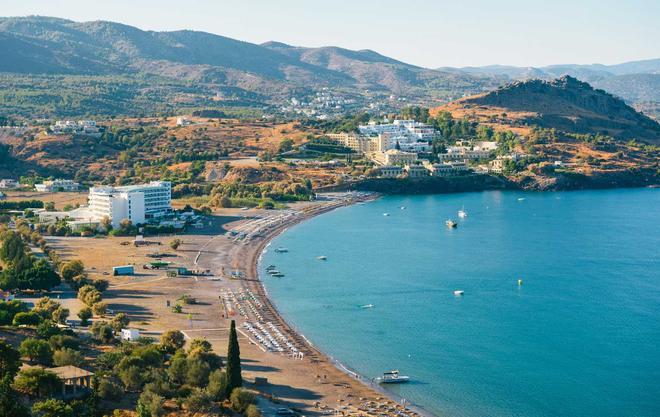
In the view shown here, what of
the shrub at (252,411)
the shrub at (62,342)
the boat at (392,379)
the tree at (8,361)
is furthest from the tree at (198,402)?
the boat at (392,379)

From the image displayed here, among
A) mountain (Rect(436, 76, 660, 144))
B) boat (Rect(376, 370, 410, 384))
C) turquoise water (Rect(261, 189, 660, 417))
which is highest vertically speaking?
mountain (Rect(436, 76, 660, 144))

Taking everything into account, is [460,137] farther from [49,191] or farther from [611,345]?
[611,345]

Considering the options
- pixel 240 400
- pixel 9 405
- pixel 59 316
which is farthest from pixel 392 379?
pixel 9 405

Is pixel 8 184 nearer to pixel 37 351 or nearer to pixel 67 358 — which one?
pixel 37 351

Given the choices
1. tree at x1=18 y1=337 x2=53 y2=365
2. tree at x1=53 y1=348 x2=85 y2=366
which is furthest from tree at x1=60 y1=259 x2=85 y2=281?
tree at x1=53 y1=348 x2=85 y2=366

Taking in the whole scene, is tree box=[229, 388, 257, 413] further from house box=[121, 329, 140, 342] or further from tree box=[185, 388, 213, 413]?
house box=[121, 329, 140, 342]
